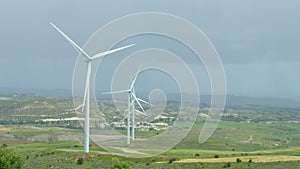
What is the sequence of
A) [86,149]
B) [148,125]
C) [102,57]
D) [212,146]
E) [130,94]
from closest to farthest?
[102,57]
[86,149]
[130,94]
[212,146]
[148,125]

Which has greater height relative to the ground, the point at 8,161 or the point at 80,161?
the point at 8,161

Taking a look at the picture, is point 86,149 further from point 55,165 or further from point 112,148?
point 112,148

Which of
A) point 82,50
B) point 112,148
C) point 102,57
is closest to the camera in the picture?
point 82,50

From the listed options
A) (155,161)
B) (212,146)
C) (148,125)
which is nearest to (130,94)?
(155,161)

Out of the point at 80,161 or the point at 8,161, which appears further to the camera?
the point at 80,161

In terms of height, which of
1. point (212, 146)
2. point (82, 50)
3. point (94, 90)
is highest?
point (82, 50)

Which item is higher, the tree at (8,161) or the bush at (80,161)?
the tree at (8,161)

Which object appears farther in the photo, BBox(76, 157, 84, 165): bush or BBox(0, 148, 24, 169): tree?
BBox(76, 157, 84, 165): bush

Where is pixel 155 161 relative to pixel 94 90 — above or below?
below

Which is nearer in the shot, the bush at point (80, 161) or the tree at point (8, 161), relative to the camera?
the tree at point (8, 161)

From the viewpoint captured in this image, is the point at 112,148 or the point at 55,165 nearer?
the point at 55,165

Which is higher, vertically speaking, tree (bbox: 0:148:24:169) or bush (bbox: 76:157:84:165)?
tree (bbox: 0:148:24:169)
